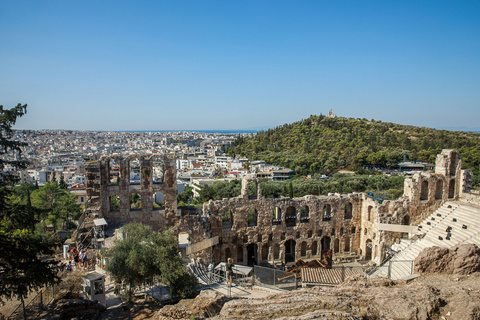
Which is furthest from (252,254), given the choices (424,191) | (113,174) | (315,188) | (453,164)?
(113,174)

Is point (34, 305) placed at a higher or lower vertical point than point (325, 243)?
higher

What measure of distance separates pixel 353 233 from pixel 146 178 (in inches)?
758

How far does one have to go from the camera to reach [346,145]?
10331cm

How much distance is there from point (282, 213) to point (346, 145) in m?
82.9

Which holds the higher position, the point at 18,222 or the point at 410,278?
the point at 18,222

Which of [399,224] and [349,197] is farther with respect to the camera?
[349,197]

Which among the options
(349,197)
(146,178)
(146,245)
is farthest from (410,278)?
(146,178)

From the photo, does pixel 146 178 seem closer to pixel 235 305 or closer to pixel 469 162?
pixel 235 305

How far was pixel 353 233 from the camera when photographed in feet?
96.3

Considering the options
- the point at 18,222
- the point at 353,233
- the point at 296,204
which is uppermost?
the point at 18,222

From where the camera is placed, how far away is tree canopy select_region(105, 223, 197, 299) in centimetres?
1525

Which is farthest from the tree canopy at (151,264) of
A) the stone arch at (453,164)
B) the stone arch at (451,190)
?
the stone arch at (453,164)

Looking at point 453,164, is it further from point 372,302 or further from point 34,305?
point 34,305

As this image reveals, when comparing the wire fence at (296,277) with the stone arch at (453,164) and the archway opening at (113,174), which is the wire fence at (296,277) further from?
the archway opening at (113,174)
